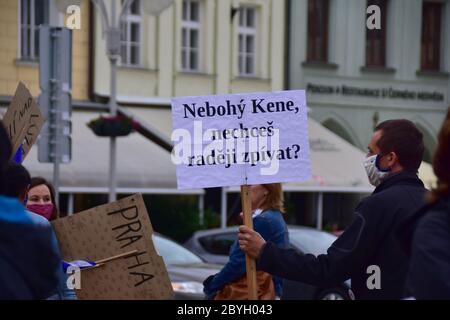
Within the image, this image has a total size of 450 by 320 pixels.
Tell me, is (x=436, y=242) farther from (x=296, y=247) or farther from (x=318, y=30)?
(x=318, y=30)

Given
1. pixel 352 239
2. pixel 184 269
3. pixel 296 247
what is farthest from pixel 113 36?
pixel 352 239

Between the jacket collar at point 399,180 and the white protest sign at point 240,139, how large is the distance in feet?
2.09

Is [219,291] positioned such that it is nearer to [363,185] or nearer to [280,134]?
[280,134]

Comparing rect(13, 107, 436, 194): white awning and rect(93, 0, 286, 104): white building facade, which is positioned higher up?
rect(93, 0, 286, 104): white building facade

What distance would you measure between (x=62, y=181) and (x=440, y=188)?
73.1 feet

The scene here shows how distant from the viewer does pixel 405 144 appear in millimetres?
5977

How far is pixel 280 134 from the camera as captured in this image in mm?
6523

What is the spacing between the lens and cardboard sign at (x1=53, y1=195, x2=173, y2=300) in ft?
22.4

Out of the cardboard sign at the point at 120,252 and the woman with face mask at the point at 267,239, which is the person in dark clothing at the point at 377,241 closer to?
the cardboard sign at the point at 120,252

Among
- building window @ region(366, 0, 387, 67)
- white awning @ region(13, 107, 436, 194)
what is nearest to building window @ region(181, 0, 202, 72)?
white awning @ region(13, 107, 436, 194)

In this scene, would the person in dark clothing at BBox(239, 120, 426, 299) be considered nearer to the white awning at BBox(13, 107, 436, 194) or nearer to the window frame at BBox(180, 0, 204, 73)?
the white awning at BBox(13, 107, 436, 194)

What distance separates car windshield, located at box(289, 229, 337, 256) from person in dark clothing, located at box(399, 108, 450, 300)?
40.6 ft

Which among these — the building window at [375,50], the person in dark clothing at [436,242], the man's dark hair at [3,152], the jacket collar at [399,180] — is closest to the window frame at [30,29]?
the building window at [375,50]

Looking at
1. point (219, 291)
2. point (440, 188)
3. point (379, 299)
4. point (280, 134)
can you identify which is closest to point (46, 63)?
point (219, 291)
